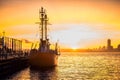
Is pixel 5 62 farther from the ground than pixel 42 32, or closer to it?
closer to it

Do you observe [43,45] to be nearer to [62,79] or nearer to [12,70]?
[12,70]

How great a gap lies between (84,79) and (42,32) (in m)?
30.0

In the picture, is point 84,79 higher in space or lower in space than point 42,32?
lower

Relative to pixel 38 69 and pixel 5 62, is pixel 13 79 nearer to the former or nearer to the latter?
pixel 5 62

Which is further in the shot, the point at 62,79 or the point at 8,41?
the point at 8,41

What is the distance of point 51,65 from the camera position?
97.4 metres

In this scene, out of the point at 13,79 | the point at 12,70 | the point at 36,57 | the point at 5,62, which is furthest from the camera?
the point at 36,57

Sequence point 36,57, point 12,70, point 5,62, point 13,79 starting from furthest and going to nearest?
1. point 36,57
2. point 12,70
3. point 5,62
4. point 13,79

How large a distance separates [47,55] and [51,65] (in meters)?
6.06

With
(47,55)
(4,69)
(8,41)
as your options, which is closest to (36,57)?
(47,55)

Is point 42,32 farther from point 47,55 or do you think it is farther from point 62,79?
point 62,79

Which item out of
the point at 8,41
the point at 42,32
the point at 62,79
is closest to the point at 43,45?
the point at 42,32

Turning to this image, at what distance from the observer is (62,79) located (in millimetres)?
69000

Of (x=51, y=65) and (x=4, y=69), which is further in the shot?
(x=51, y=65)
